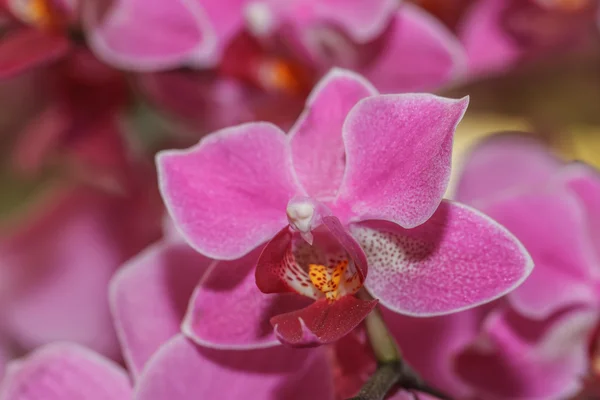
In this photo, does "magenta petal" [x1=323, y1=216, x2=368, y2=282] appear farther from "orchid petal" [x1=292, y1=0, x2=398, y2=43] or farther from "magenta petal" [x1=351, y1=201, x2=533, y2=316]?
"orchid petal" [x1=292, y1=0, x2=398, y2=43]

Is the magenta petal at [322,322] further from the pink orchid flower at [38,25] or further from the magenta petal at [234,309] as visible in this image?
the pink orchid flower at [38,25]

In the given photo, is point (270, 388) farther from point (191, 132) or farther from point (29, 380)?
point (191, 132)

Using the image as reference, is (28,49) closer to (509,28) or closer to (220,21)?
(220,21)

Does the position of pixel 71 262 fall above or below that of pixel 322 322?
below

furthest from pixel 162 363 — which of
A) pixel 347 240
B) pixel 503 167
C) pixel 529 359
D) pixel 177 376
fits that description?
pixel 503 167

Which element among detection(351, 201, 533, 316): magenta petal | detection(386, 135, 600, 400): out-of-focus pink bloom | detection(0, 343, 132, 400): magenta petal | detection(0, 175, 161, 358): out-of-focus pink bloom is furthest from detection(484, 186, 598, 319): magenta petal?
detection(0, 175, 161, 358): out-of-focus pink bloom

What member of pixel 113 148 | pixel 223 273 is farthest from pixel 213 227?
pixel 113 148
